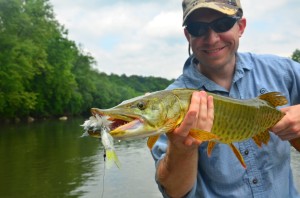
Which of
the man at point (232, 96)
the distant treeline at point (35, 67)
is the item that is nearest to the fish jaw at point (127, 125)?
the man at point (232, 96)

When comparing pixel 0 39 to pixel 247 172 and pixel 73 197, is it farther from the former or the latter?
pixel 247 172

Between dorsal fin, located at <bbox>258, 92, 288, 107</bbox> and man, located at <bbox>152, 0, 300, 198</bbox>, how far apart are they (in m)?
0.08

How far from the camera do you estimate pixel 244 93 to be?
3.32 meters

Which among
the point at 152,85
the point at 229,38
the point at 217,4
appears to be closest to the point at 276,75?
the point at 229,38

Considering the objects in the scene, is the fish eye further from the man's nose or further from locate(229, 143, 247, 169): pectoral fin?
the man's nose

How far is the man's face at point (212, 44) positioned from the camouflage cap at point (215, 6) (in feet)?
0.16

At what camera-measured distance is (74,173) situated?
12.9 m

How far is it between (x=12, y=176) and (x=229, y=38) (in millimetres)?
10767

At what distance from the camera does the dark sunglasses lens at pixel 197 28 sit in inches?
128

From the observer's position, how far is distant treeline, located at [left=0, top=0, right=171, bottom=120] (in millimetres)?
35750

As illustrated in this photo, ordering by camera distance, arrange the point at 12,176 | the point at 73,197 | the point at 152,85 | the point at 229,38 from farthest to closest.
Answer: the point at 152,85 < the point at 12,176 < the point at 73,197 < the point at 229,38

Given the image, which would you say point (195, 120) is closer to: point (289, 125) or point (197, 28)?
point (289, 125)

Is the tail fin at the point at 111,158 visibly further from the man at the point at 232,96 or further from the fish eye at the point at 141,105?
the man at the point at 232,96

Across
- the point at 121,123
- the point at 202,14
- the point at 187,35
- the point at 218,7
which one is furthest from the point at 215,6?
the point at 121,123
